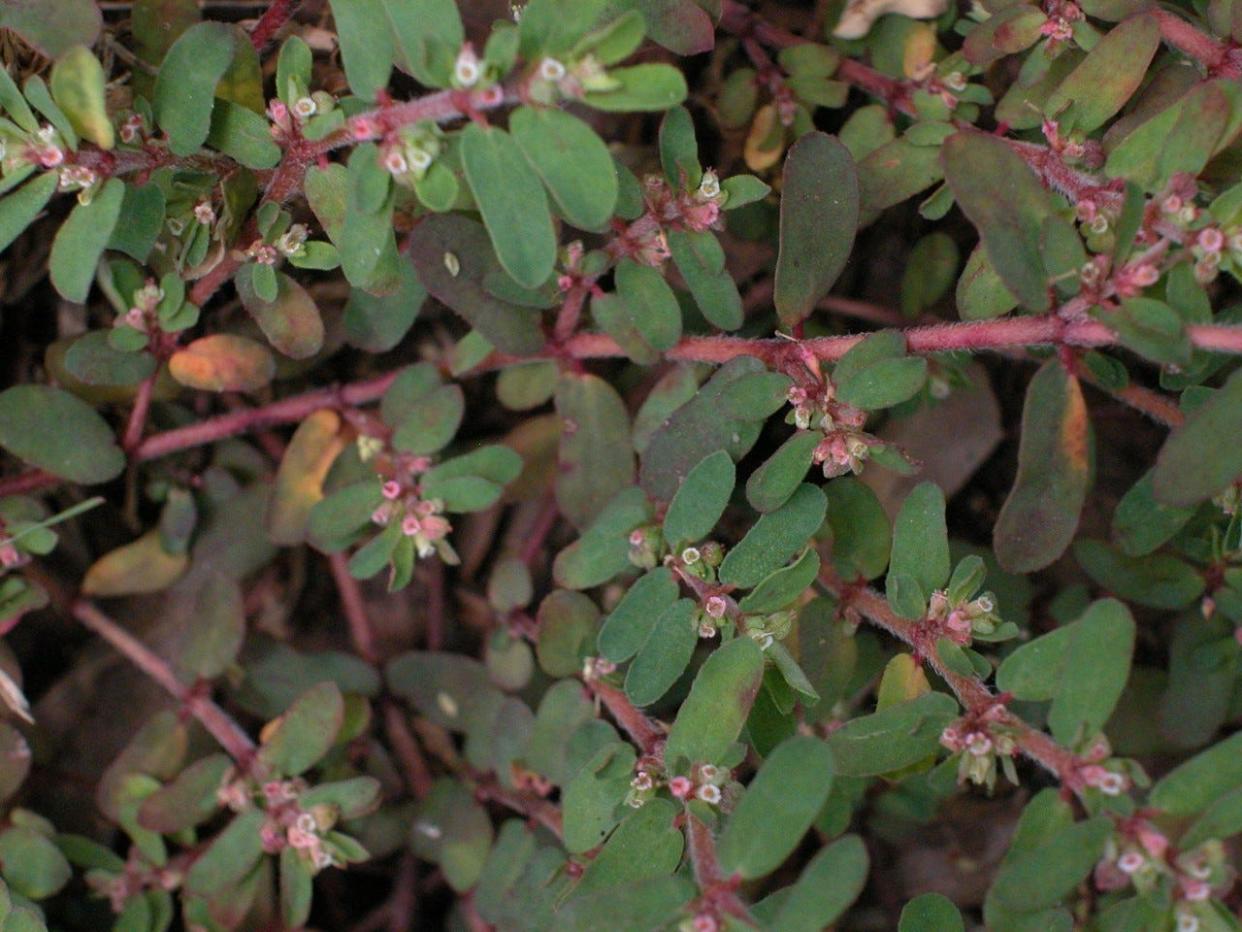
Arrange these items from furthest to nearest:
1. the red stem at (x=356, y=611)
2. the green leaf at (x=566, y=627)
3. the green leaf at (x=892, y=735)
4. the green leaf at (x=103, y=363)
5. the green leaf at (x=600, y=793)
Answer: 1. the red stem at (x=356, y=611)
2. the green leaf at (x=566, y=627)
3. the green leaf at (x=103, y=363)
4. the green leaf at (x=600, y=793)
5. the green leaf at (x=892, y=735)

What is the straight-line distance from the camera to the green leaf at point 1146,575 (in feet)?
8.57

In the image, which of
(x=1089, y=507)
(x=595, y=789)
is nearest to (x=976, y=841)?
(x=1089, y=507)

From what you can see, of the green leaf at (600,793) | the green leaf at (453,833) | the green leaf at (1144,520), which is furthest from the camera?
the green leaf at (453,833)

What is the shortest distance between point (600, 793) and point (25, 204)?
149cm

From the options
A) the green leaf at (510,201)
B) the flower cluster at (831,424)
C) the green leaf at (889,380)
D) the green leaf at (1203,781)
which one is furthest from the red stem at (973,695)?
the green leaf at (510,201)

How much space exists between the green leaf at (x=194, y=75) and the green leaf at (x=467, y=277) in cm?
47

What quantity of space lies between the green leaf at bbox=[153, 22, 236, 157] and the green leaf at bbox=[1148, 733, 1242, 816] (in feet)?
6.45

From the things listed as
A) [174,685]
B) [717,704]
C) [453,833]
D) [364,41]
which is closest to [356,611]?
[174,685]

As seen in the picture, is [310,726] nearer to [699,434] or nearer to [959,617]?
[699,434]

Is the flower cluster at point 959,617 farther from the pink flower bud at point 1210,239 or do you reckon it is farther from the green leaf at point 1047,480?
the pink flower bud at point 1210,239

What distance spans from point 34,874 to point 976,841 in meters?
2.43

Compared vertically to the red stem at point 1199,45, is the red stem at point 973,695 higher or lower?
lower

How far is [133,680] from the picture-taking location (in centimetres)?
322

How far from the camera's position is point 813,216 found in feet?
7.36
